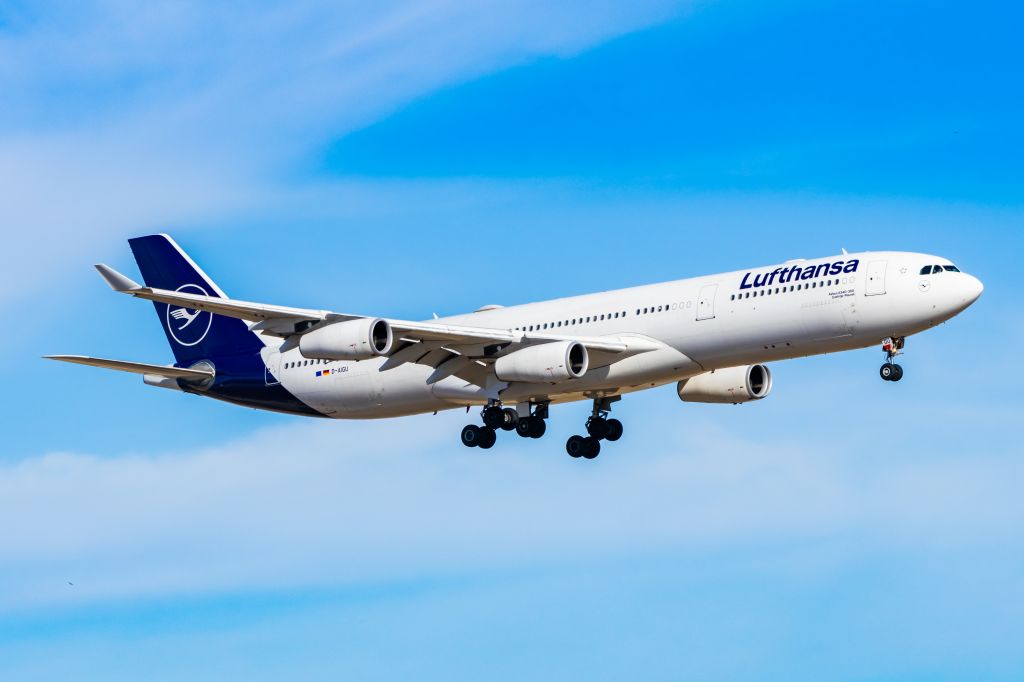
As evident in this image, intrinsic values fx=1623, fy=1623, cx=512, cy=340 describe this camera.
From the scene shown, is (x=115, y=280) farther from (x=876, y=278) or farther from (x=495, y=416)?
(x=876, y=278)

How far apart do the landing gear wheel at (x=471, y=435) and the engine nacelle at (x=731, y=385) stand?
7484mm

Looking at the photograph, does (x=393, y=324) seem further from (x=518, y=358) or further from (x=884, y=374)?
(x=884, y=374)

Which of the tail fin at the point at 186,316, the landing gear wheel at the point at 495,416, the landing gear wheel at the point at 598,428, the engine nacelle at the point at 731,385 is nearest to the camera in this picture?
the landing gear wheel at the point at 495,416

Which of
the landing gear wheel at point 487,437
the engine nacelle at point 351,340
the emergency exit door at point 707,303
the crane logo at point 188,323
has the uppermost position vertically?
the crane logo at point 188,323

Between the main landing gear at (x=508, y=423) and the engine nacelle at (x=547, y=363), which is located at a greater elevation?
the engine nacelle at (x=547, y=363)

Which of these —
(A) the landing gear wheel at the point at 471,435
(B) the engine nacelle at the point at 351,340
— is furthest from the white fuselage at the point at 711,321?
(B) the engine nacelle at the point at 351,340

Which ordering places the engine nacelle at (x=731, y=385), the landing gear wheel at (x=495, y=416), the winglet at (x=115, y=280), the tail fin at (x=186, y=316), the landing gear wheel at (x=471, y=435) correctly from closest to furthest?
the winglet at (x=115, y=280), the landing gear wheel at (x=495, y=416), the engine nacelle at (x=731, y=385), the landing gear wheel at (x=471, y=435), the tail fin at (x=186, y=316)

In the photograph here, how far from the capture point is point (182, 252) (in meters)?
64.4

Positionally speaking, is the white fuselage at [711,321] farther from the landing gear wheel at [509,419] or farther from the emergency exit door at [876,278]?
the landing gear wheel at [509,419]

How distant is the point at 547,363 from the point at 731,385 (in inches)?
304

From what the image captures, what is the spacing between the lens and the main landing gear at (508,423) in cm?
5619

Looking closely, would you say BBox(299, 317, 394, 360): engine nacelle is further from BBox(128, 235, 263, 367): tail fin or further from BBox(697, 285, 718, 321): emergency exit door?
BBox(128, 235, 263, 367): tail fin

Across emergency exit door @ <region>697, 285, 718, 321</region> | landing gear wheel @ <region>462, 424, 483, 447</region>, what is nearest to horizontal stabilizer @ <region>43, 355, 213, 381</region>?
landing gear wheel @ <region>462, 424, 483, 447</region>

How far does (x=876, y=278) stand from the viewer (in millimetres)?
49531
